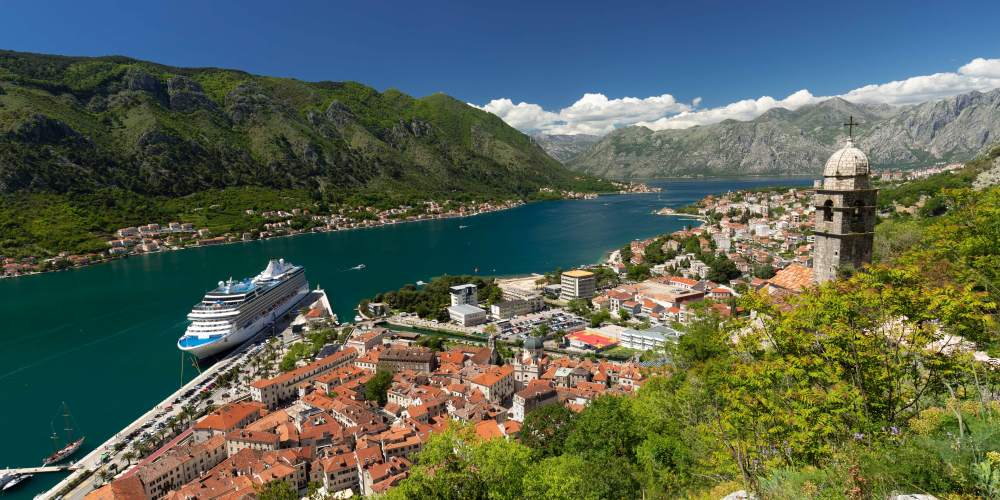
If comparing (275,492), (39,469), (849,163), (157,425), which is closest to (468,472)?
(849,163)

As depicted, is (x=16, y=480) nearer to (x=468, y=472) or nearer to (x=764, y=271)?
(x=468, y=472)

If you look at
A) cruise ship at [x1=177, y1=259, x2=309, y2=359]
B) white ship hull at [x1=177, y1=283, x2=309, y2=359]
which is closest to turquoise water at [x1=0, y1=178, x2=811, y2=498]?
white ship hull at [x1=177, y1=283, x2=309, y2=359]

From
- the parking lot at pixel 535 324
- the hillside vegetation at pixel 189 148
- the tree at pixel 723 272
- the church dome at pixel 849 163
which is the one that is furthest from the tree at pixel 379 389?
the hillside vegetation at pixel 189 148

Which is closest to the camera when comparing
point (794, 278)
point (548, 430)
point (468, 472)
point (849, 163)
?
point (468, 472)

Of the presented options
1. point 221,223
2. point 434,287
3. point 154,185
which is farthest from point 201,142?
point 434,287

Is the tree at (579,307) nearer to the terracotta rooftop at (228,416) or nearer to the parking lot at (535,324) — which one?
the parking lot at (535,324)

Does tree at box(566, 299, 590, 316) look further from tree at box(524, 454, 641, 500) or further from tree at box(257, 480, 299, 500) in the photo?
tree at box(524, 454, 641, 500)
